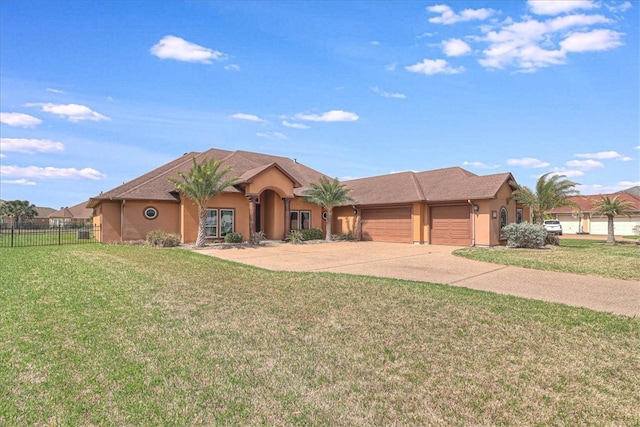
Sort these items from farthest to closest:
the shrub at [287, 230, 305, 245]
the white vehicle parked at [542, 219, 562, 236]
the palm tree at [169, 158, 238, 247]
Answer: the white vehicle parked at [542, 219, 562, 236]
the shrub at [287, 230, 305, 245]
the palm tree at [169, 158, 238, 247]

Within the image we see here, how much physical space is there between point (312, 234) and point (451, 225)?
916 cm

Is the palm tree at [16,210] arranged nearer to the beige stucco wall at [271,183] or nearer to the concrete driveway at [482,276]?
the beige stucco wall at [271,183]

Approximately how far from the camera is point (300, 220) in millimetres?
25797

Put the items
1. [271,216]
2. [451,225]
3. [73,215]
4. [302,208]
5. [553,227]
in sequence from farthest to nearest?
[73,215] < [553,227] < [302,208] < [271,216] < [451,225]

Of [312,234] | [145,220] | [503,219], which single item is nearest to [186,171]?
[145,220]

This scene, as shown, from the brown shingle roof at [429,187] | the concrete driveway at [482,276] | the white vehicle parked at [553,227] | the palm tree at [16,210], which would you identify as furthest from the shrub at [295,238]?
the palm tree at [16,210]

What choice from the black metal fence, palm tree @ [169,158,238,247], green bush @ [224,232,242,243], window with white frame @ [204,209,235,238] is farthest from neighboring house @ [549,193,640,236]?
the black metal fence

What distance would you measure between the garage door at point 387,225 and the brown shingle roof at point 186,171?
5.63 meters

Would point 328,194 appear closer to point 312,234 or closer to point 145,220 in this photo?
point 312,234

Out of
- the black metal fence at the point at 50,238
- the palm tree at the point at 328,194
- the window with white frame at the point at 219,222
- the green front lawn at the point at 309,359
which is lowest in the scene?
the green front lawn at the point at 309,359

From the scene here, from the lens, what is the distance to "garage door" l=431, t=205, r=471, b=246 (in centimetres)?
2138

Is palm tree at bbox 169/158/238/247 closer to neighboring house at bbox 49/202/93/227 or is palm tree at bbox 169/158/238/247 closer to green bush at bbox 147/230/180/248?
green bush at bbox 147/230/180/248

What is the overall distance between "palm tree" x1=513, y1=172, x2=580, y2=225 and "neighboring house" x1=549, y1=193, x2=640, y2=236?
16691mm

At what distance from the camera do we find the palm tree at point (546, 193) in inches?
849
